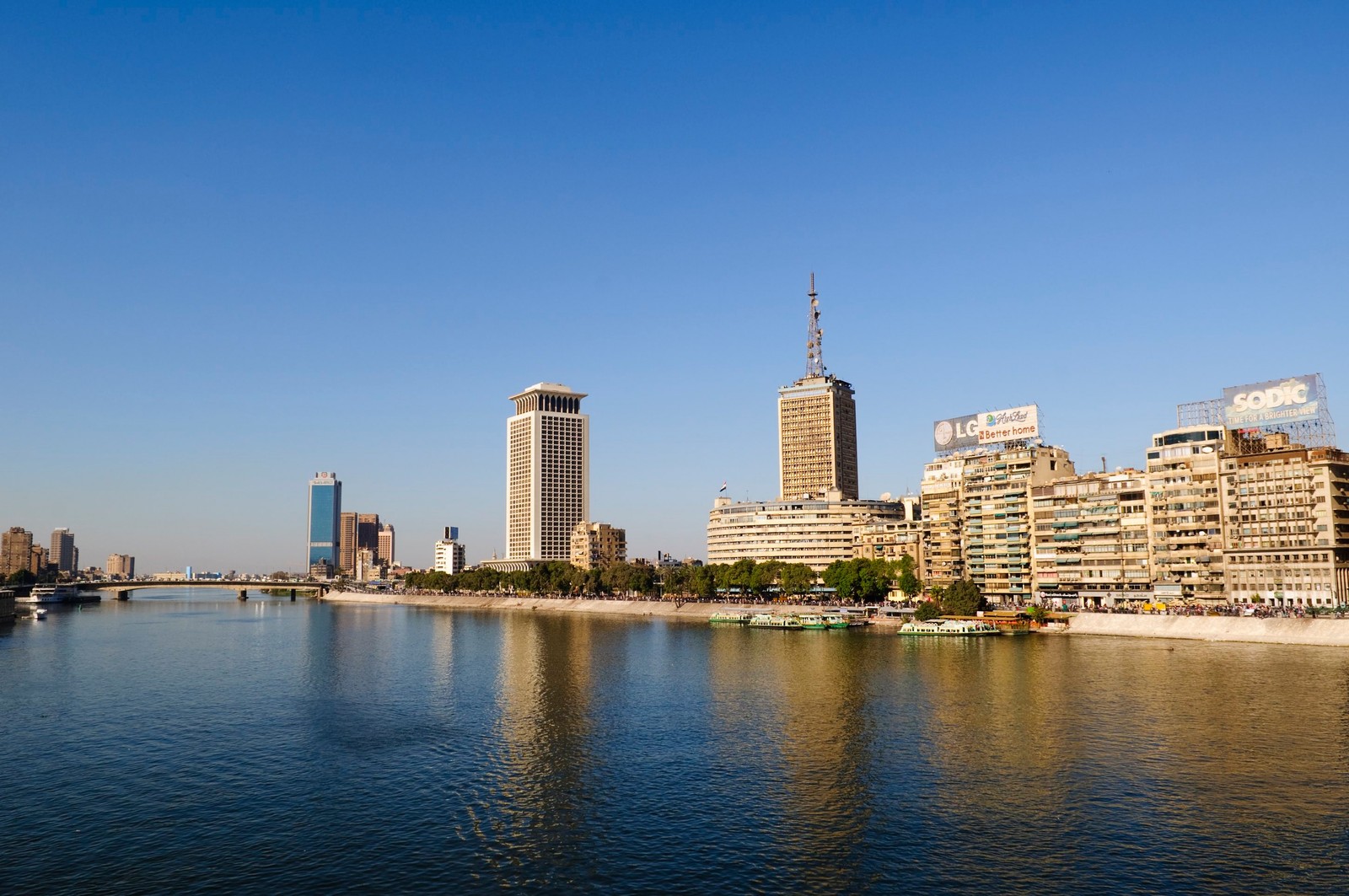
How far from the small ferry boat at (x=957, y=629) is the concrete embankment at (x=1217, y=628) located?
47.1 ft

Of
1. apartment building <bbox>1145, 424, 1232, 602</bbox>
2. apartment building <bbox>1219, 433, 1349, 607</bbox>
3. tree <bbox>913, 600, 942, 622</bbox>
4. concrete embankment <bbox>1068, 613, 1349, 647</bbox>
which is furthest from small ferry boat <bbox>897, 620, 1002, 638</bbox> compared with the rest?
apartment building <bbox>1219, 433, 1349, 607</bbox>

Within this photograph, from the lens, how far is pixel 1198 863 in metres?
46.4

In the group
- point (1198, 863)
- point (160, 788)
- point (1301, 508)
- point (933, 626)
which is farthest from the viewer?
point (933, 626)

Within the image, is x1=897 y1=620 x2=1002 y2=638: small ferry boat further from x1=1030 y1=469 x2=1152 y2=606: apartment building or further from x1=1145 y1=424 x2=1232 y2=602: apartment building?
x1=1145 y1=424 x2=1232 y2=602: apartment building

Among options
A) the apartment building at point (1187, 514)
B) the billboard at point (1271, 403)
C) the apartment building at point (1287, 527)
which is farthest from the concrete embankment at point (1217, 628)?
the billboard at point (1271, 403)

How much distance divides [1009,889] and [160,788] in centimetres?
5349

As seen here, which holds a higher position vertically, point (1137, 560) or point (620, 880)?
point (1137, 560)

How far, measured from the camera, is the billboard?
16175 centimetres

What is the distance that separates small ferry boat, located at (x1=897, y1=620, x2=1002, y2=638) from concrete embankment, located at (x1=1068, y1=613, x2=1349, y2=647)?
14346mm

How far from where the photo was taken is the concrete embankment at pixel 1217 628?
130000 mm

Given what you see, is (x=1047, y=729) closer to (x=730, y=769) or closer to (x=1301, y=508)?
(x=730, y=769)

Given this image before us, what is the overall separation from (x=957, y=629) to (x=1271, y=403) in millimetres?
69915

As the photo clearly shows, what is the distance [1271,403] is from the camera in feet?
545

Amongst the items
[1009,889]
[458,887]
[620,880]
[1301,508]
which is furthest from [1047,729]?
[1301,508]
